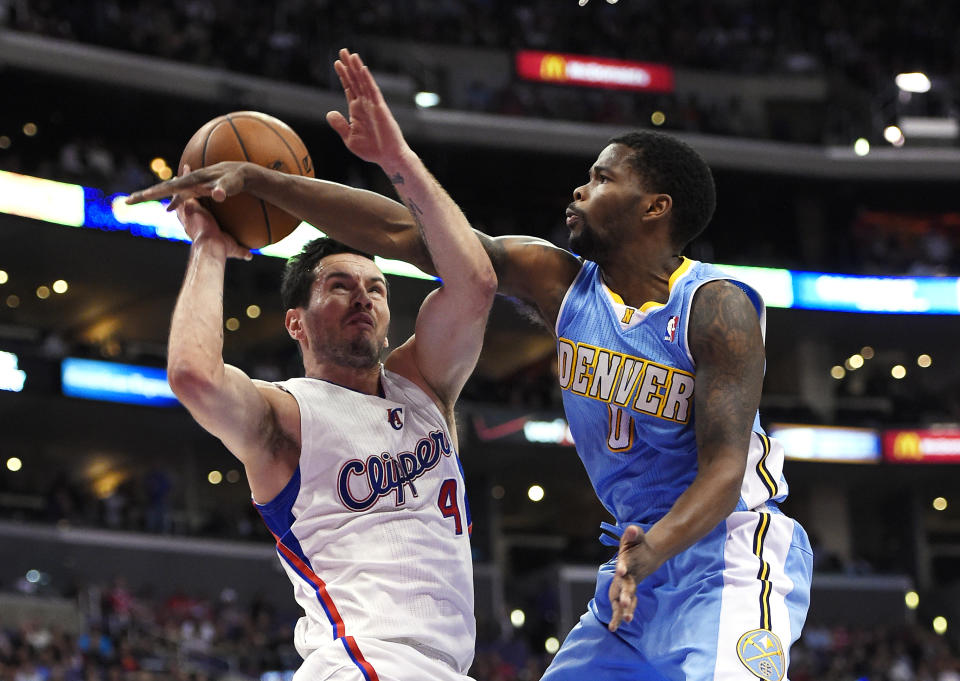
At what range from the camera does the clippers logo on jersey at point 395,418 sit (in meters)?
4.51

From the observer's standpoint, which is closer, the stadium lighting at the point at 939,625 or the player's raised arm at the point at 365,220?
the player's raised arm at the point at 365,220

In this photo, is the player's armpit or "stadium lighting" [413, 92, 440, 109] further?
"stadium lighting" [413, 92, 440, 109]

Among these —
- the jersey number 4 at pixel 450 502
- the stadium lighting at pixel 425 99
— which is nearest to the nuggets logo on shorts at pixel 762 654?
the jersey number 4 at pixel 450 502

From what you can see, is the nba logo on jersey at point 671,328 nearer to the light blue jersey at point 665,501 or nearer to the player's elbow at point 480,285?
the light blue jersey at point 665,501

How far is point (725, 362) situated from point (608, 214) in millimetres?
721

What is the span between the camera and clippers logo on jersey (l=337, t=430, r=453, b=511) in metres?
4.34

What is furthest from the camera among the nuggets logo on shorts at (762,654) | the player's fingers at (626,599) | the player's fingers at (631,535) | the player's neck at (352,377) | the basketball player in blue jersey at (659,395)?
the player's neck at (352,377)

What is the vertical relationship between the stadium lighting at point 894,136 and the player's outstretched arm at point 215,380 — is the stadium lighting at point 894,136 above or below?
above

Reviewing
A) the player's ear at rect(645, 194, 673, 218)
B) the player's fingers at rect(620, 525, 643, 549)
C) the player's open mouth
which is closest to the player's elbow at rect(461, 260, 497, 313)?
the player's open mouth

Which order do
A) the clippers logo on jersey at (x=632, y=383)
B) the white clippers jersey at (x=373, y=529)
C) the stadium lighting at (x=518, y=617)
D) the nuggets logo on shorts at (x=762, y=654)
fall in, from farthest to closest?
the stadium lighting at (x=518, y=617), the clippers logo on jersey at (x=632, y=383), the white clippers jersey at (x=373, y=529), the nuggets logo on shorts at (x=762, y=654)

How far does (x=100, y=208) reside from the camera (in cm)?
2439

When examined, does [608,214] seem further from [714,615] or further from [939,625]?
[939,625]

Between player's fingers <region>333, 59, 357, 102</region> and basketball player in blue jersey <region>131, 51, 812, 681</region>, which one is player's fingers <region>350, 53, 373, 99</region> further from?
basketball player in blue jersey <region>131, 51, 812, 681</region>

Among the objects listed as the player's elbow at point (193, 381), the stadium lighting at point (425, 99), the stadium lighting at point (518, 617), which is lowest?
the stadium lighting at point (518, 617)
